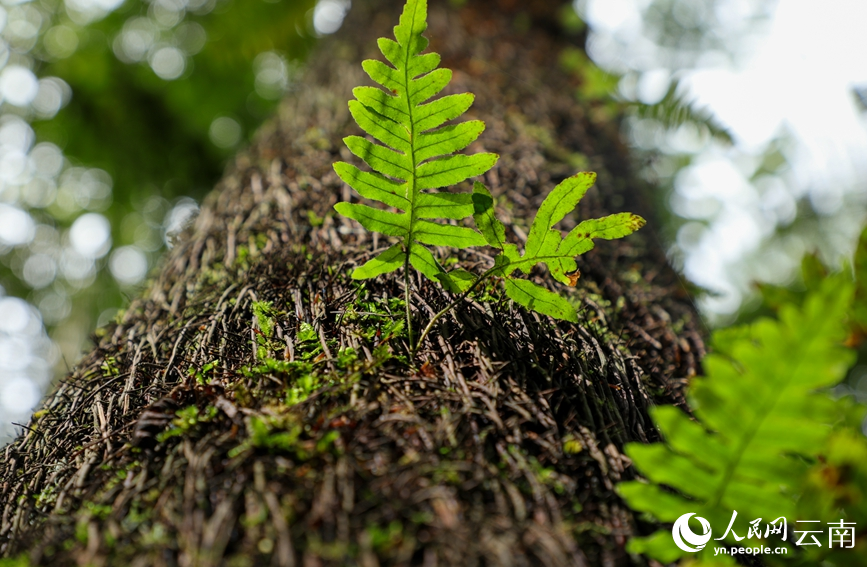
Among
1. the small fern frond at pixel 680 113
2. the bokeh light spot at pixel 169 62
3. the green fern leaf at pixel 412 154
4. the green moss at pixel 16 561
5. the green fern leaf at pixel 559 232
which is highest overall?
the bokeh light spot at pixel 169 62

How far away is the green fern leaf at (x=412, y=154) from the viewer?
1050mm

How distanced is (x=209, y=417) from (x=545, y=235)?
2.33 ft

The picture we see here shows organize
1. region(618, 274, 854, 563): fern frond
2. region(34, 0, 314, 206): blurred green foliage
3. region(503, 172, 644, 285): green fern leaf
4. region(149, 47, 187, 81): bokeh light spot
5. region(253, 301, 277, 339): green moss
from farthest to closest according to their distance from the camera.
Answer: region(149, 47, 187, 81): bokeh light spot < region(34, 0, 314, 206): blurred green foliage < region(253, 301, 277, 339): green moss < region(503, 172, 644, 285): green fern leaf < region(618, 274, 854, 563): fern frond

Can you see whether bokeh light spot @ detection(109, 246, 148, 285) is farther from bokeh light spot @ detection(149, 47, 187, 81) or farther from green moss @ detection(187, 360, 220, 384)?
green moss @ detection(187, 360, 220, 384)

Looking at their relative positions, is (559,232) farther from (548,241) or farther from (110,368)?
(110,368)

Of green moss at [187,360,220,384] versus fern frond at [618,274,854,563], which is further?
green moss at [187,360,220,384]

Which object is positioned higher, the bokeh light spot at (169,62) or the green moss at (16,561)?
the bokeh light spot at (169,62)

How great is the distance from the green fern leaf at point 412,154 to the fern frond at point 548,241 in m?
0.04

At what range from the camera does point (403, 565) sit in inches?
25.5

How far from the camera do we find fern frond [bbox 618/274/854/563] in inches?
25.2

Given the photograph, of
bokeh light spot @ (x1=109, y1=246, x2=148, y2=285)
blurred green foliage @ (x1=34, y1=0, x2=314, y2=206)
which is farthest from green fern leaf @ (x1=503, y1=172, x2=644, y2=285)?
bokeh light spot @ (x1=109, y1=246, x2=148, y2=285)

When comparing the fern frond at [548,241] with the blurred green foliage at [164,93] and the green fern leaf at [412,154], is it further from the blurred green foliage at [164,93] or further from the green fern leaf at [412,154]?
the blurred green foliage at [164,93]

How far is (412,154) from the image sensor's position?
109 cm

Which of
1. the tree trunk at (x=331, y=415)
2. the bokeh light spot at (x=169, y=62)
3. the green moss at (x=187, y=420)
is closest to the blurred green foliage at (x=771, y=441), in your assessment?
the tree trunk at (x=331, y=415)
